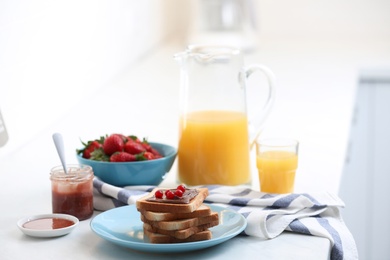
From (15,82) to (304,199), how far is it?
80cm

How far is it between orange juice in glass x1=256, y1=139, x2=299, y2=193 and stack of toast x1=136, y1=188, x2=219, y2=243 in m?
0.30

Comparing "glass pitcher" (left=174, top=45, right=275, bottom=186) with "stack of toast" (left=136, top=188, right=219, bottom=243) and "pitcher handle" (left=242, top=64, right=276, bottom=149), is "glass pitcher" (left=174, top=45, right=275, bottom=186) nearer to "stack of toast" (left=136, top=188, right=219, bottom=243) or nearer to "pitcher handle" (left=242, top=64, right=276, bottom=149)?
"pitcher handle" (left=242, top=64, right=276, bottom=149)

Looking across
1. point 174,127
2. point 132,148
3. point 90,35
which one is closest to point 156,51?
point 90,35

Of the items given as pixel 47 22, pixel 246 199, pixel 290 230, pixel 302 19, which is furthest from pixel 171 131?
pixel 302 19

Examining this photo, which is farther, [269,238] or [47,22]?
[47,22]

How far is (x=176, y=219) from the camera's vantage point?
1146mm

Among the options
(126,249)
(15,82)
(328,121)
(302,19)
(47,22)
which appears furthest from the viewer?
(302,19)

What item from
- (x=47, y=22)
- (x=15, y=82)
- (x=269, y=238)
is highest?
(x=47, y=22)

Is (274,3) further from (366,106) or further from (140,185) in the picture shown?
(140,185)

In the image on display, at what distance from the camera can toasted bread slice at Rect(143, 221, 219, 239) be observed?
112 cm

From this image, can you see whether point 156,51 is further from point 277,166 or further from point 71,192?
point 71,192

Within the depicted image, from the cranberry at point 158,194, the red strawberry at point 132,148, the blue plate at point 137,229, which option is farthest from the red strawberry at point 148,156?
the cranberry at point 158,194

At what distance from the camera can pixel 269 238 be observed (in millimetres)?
1211

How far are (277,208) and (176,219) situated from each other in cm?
25
